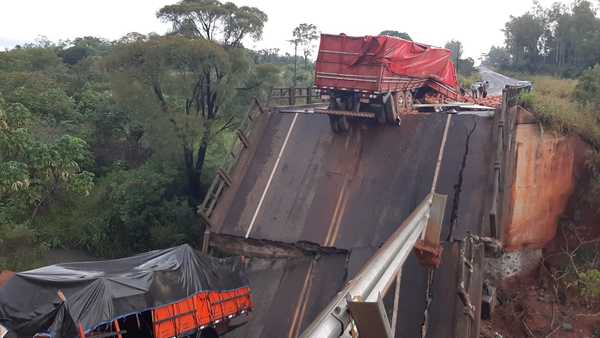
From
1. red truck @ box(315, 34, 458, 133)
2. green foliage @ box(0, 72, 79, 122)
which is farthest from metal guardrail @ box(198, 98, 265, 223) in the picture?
green foliage @ box(0, 72, 79, 122)

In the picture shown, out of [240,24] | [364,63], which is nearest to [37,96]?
[240,24]

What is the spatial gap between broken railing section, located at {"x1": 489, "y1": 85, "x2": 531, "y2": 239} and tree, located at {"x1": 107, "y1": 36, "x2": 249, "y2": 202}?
10413mm

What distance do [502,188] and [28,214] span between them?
58.9 ft

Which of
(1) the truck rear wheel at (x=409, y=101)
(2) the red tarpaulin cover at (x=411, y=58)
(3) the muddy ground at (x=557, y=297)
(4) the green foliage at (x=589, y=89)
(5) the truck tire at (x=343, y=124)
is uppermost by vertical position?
(2) the red tarpaulin cover at (x=411, y=58)

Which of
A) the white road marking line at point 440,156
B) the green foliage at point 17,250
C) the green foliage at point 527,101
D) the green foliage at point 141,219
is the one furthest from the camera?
the green foliage at point 141,219

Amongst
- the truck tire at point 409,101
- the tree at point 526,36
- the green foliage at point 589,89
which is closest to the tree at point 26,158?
the truck tire at point 409,101

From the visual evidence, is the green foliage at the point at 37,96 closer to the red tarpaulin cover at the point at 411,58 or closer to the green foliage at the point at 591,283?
the red tarpaulin cover at the point at 411,58

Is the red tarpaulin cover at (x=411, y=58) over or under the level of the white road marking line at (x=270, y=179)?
over

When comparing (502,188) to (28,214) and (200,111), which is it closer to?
(200,111)

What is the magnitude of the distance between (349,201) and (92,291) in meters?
6.35

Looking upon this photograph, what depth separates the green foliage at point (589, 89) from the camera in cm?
1588

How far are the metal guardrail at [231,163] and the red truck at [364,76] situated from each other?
242 cm

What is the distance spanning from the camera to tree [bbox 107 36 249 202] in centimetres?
1809

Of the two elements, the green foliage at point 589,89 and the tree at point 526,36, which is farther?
the tree at point 526,36
